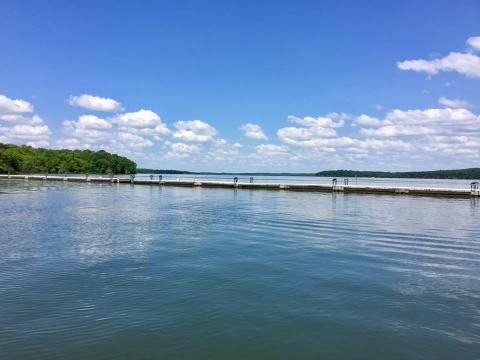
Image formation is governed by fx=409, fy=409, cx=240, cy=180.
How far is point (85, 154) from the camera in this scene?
648ft

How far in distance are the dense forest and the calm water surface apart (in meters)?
127

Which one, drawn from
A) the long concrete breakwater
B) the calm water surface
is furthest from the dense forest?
the calm water surface

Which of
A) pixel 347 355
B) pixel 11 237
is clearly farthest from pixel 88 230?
pixel 347 355

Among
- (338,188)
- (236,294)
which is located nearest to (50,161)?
(338,188)

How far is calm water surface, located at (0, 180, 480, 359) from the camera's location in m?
7.87

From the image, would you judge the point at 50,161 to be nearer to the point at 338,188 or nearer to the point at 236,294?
the point at 338,188

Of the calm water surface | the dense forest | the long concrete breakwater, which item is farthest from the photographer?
the dense forest

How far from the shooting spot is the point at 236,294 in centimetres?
1102

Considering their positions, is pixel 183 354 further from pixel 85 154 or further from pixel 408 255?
pixel 85 154

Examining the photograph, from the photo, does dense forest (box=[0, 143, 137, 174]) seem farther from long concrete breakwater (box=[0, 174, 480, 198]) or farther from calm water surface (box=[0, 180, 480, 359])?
calm water surface (box=[0, 180, 480, 359])

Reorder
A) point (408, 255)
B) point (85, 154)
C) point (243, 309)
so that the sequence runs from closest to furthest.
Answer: point (243, 309), point (408, 255), point (85, 154)

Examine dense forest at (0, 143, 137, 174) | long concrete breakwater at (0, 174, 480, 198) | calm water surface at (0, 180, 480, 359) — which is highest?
dense forest at (0, 143, 137, 174)

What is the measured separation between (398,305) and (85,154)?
203 meters

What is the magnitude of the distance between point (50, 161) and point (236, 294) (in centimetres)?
17330
